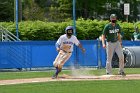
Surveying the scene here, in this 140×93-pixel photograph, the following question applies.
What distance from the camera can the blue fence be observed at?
72.0 ft

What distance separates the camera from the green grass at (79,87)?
12.7 m

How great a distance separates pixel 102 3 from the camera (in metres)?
59.9

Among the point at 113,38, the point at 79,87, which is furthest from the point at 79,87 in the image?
the point at 113,38

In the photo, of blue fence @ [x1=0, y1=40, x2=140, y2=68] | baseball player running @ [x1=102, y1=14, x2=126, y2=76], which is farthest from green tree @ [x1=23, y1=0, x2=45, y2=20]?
baseball player running @ [x1=102, y1=14, x2=126, y2=76]

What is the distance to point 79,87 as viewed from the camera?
13445 mm

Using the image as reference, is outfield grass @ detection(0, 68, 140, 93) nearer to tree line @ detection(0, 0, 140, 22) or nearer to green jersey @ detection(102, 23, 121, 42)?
green jersey @ detection(102, 23, 121, 42)

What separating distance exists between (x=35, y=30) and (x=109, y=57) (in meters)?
14.6

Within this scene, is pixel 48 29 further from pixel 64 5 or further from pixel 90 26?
pixel 64 5

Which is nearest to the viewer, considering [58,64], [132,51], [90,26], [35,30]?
[58,64]

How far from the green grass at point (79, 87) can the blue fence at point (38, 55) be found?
740 cm

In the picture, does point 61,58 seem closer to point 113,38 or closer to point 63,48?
point 63,48

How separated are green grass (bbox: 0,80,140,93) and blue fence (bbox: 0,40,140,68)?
740cm

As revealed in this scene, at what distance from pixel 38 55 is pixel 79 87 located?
29.8 feet

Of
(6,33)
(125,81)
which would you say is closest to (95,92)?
(125,81)
